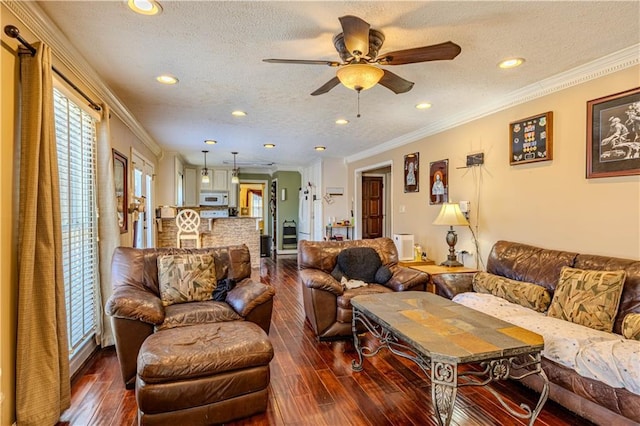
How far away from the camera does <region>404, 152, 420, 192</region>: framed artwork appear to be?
5.12m

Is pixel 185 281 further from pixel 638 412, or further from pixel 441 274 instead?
pixel 638 412

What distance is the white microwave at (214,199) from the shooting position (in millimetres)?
9219

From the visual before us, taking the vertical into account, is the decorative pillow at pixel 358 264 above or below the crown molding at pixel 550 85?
below

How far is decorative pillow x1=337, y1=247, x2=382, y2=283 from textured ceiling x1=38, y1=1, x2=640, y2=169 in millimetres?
1665

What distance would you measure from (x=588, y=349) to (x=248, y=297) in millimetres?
2246

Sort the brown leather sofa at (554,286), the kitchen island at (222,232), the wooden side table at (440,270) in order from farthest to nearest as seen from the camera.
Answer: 1. the kitchen island at (222,232)
2. the wooden side table at (440,270)
3. the brown leather sofa at (554,286)

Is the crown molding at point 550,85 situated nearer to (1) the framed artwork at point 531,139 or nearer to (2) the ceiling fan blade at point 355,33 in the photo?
(1) the framed artwork at point 531,139

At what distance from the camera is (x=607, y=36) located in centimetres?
230

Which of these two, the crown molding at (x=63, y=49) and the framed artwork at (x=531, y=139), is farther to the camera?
the framed artwork at (x=531, y=139)

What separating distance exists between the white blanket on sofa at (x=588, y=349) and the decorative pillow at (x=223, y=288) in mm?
2206

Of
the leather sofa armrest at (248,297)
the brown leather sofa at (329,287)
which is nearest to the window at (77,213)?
the leather sofa armrest at (248,297)

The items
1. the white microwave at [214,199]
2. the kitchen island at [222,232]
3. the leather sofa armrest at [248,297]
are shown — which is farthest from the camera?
the white microwave at [214,199]

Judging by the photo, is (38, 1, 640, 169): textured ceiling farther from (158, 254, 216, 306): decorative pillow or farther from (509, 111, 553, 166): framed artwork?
(158, 254, 216, 306): decorative pillow

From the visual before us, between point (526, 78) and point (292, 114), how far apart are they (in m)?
2.44
